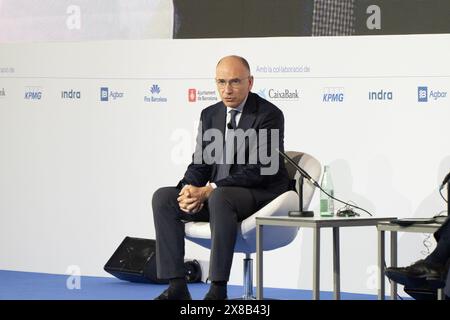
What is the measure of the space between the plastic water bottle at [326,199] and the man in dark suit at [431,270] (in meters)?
0.99

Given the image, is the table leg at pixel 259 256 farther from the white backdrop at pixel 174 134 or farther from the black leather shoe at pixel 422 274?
the white backdrop at pixel 174 134

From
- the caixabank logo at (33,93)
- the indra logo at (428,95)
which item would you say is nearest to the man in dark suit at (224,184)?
the indra logo at (428,95)

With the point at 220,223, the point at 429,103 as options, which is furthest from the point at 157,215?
the point at 429,103

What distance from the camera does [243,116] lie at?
5930 mm

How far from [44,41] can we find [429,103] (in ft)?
10.2

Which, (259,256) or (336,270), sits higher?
(259,256)

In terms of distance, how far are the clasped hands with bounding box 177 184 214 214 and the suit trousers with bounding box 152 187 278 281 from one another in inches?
2.5

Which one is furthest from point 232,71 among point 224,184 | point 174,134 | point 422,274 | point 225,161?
point 422,274

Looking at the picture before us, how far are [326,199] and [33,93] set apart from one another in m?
3.10

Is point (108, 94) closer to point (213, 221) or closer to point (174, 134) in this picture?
point (174, 134)

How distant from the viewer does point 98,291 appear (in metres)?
6.81

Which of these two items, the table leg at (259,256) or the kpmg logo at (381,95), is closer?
the table leg at (259,256)

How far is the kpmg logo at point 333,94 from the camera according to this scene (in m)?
6.87

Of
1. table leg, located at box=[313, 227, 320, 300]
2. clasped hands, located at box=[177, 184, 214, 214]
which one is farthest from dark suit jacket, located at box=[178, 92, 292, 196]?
table leg, located at box=[313, 227, 320, 300]
